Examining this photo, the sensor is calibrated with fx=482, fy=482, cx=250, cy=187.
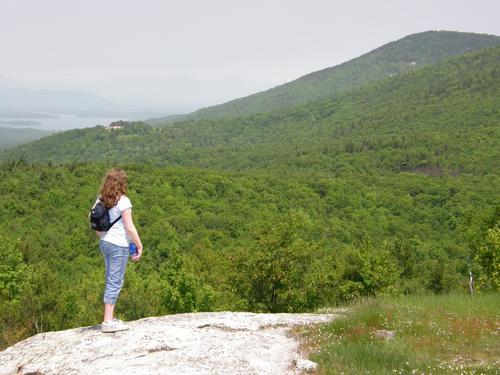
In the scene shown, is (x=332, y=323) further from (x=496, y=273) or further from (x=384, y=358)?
(x=496, y=273)

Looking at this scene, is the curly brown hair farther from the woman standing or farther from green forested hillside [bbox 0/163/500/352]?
green forested hillside [bbox 0/163/500/352]

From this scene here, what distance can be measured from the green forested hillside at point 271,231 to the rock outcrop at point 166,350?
17279 millimetres

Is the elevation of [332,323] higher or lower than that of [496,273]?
higher

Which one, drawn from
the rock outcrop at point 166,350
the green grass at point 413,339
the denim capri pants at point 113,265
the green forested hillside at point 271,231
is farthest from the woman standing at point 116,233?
the green forested hillside at point 271,231

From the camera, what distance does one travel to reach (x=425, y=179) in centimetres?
10794

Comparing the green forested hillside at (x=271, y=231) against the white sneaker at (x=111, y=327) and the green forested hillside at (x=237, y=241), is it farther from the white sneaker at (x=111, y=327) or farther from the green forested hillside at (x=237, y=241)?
the white sneaker at (x=111, y=327)

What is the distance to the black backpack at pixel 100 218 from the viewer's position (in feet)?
27.7

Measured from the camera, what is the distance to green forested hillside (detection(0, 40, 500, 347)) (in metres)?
29.8

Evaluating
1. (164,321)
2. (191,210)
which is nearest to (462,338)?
(164,321)

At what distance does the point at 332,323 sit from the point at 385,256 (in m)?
27.1

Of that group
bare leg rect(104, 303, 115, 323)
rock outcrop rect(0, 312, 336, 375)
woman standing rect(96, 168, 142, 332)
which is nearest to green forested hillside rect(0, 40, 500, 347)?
rock outcrop rect(0, 312, 336, 375)

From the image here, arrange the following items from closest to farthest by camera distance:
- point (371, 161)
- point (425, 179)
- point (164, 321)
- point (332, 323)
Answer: point (332, 323) < point (164, 321) < point (425, 179) < point (371, 161)

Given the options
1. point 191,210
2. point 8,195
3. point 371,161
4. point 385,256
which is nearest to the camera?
point 385,256

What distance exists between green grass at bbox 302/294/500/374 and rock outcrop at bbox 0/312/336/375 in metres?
0.69
